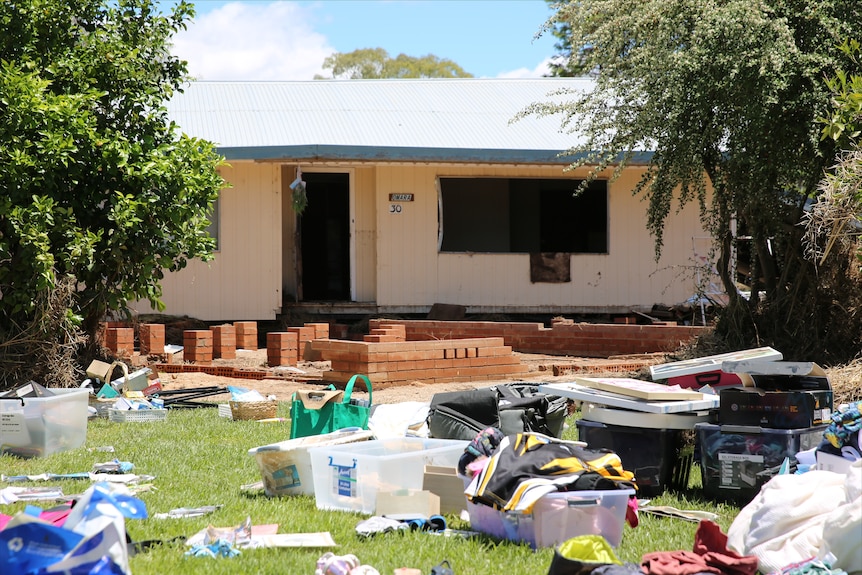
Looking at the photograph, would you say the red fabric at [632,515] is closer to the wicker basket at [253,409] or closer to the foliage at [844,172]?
the foliage at [844,172]

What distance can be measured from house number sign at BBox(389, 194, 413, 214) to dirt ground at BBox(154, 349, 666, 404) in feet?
13.4

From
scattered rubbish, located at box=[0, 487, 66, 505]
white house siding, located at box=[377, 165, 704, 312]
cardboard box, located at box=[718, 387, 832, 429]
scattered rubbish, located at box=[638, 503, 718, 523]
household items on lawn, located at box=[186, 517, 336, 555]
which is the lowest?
scattered rubbish, located at box=[638, 503, 718, 523]

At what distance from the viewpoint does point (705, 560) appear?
14.0 feet

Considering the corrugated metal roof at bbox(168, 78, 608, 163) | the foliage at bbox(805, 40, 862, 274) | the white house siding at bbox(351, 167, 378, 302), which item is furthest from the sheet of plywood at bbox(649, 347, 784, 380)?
the white house siding at bbox(351, 167, 378, 302)

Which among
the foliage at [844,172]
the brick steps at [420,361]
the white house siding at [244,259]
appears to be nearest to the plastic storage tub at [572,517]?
the foliage at [844,172]

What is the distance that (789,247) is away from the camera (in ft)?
34.7

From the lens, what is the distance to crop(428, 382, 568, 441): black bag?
22.5ft

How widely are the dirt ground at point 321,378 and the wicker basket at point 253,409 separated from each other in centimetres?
143

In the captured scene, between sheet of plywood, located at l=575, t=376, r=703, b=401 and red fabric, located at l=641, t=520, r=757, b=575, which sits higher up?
sheet of plywood, located at l=575, t=376, r=703, b=401

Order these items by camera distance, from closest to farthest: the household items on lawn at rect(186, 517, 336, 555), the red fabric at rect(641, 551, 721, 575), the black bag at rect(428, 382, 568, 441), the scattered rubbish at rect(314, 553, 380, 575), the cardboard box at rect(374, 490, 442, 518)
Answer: the red fabric at rect(641, 551, 721, 575) < the scattered rubbish at rect(314, 553, 380, 575) < the household items on lawn at rect(186, 517, 336, 555) < the cardboard box at rect(374, 490, 442, 518) < the black bag at rect(428, 382, 568, 441)

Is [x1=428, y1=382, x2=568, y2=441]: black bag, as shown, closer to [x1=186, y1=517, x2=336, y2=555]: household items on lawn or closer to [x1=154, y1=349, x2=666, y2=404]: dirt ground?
[x1=186, y1=517, x2=336, y2=555]: household items on lawn

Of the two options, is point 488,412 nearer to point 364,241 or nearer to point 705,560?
point 705,560

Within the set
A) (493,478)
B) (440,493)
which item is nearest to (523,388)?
(440,493)

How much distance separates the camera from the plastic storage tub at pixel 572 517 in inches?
196
